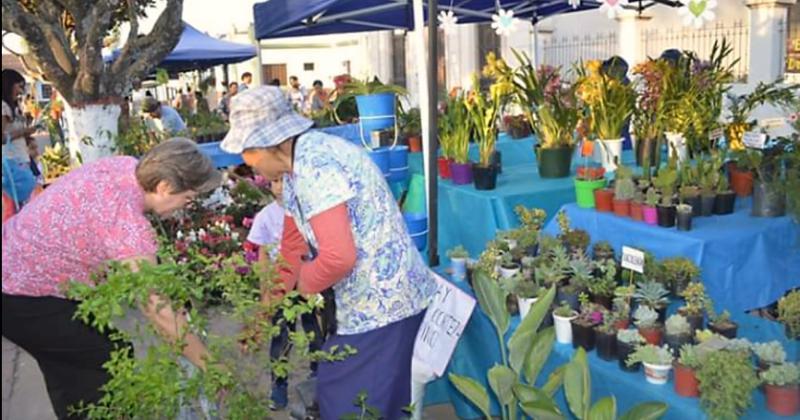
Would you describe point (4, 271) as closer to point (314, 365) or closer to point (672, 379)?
point (314, 365)

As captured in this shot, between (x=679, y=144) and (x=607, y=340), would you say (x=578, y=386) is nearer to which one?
(x=607, y=340)

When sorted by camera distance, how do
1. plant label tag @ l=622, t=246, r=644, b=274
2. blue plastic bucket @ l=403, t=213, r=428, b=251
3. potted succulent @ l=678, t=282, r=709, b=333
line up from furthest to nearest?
blue plastic bucket @ l=403, t=213, r=428, b=251, plant label tag @ l=622, t=246, r=644, b=274, potted succulent @ l=678, t=282, r=709, b=333

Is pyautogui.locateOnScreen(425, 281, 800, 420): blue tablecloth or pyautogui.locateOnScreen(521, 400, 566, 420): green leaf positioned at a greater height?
pyautogui.locateOnScreen(521, 400, 566, 420): green leaf

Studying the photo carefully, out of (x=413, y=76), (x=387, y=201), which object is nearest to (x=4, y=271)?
(x=387, y=201)

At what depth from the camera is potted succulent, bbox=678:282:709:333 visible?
2.29 metres

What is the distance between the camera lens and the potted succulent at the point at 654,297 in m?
2.42

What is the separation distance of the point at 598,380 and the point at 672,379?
0.79 feet

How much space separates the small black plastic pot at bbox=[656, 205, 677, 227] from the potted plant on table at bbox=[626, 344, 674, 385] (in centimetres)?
97

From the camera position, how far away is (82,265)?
1.87 metres

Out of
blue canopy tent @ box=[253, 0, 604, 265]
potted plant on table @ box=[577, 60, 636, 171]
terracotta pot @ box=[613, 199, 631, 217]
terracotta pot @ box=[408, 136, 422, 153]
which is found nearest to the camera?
terracotta pot @ box=[613, 199, 631, 217]

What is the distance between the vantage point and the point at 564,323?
2.46 metres

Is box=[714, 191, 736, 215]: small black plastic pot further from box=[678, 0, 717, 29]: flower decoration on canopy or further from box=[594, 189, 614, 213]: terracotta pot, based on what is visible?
box=[678, 0, 717, 29]: flower decoration on canopy

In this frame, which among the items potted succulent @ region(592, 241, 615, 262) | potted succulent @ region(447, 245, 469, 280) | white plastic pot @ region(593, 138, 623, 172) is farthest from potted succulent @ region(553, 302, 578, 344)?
white plastic pot @ region(593, 138, 623, 172)

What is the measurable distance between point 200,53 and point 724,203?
8616mm
